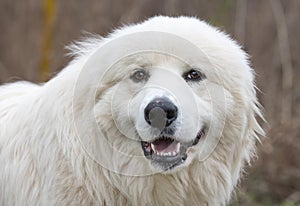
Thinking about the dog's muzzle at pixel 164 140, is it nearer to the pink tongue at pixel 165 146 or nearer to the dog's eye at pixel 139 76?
the pink tongue at pixel 165 146

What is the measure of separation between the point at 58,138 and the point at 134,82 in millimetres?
662

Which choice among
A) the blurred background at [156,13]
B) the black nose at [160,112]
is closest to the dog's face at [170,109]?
the black nose at [160,112]

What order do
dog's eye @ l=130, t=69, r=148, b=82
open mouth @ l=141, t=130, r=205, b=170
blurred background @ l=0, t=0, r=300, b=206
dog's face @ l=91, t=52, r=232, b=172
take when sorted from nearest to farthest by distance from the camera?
dog's face @ l=91, t=52, r=232, b=172
open mouth @ l=141, t=130, r=205, b=170
dog's eye @ l=130, t=69, r=148, b=82
blurred background @ l=0, t=0, r=300, b=206

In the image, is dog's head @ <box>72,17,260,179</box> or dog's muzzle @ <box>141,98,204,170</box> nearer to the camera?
dog's muzzle @ <box>141,98,204,170</box>

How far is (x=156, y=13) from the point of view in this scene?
10.3 m

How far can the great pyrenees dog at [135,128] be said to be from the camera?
4863 mm

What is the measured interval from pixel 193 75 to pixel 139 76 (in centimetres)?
37

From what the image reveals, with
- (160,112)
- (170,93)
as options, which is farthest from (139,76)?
(160,112)

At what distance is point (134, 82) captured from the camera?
4.91 m

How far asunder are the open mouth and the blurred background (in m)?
4.56

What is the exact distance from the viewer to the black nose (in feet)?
14.9

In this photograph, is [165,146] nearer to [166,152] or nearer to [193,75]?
[166,152]

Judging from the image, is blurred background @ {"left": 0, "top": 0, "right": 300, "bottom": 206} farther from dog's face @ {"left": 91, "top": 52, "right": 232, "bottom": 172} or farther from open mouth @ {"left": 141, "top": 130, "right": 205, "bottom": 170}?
open mouth @ {"left": 141, "top": 130, "right": 205, "bottom": 170}

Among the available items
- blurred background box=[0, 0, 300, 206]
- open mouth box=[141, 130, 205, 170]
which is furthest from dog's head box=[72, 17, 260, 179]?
blurred background box=[0, 0, 300, 206]
